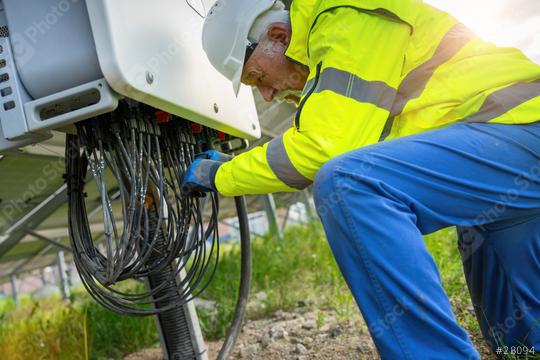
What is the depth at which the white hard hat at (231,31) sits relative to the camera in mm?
1401

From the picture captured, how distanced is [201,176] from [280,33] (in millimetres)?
460

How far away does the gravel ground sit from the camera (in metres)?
1.75

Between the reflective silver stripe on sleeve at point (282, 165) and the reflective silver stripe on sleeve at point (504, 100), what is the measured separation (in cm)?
45

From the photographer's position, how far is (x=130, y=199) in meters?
1.30

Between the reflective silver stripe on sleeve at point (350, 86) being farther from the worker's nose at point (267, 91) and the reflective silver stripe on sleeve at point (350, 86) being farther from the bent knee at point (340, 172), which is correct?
the worker's nose at point (267, 91)

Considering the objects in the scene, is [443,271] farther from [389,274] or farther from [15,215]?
[15,215]

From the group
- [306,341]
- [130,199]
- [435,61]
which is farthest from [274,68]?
[306,341]

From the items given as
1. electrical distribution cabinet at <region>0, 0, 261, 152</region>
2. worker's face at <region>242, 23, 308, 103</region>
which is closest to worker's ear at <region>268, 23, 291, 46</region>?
worker's face at <region>242, 23, 308, 103</region>

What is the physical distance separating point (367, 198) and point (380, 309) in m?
0.23

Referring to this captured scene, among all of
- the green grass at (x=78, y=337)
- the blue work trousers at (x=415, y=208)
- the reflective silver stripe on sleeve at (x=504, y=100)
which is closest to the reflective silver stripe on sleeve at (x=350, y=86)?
the blue work trousers at (x=415, y=208)

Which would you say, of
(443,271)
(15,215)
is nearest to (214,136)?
(443,271)

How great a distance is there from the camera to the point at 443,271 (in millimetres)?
2393

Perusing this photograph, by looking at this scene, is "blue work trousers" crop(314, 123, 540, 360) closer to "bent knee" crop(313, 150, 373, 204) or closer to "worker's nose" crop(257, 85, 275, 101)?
"bent knee" crop(313, 150, 373, 204)

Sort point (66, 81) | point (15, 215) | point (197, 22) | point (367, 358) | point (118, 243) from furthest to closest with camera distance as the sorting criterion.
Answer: point (15, 215)
point (367, 358)
point (197, 22)
point (118, 243)
point (66, 81)
